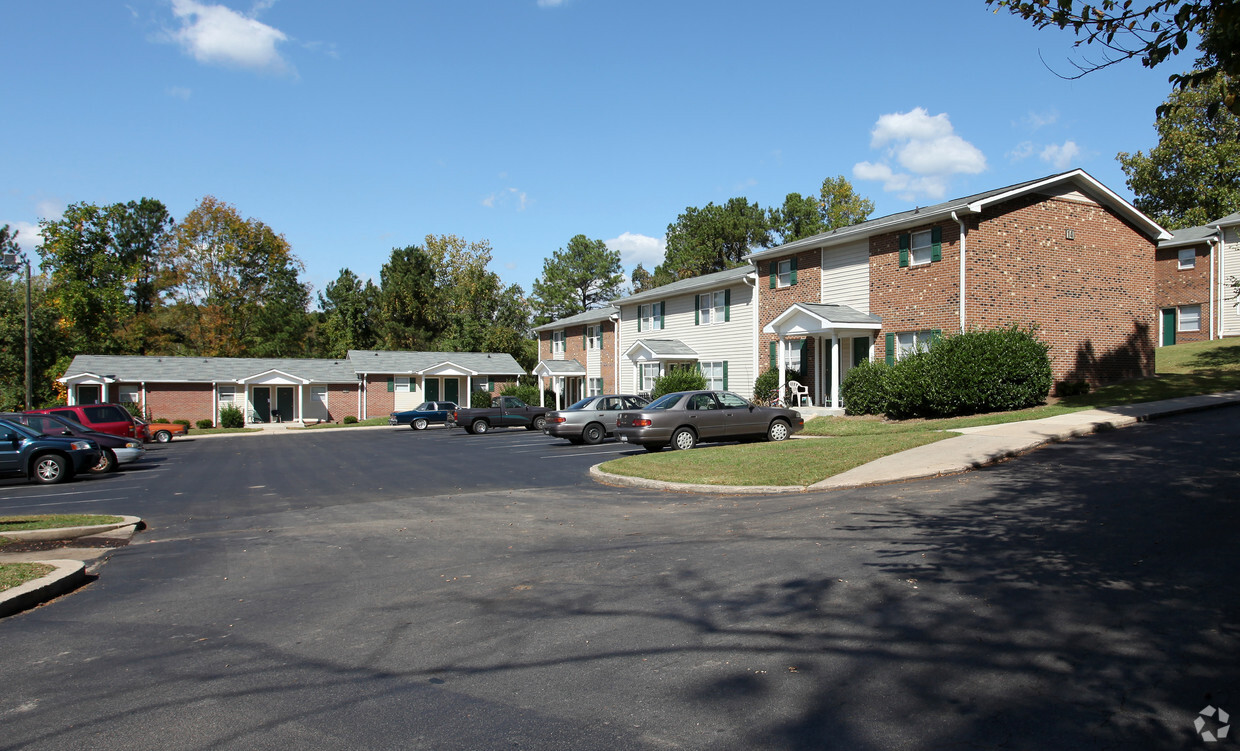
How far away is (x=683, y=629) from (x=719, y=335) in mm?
28407

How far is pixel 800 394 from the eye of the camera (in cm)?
2750

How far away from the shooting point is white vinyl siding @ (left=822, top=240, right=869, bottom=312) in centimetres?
2566

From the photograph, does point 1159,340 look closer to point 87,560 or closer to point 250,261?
point 87,560

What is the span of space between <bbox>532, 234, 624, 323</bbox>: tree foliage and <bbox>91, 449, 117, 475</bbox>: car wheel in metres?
57.4

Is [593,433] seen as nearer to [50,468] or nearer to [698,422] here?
[698,422]

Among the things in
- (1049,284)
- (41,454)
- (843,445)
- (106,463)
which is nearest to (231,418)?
(106,463)

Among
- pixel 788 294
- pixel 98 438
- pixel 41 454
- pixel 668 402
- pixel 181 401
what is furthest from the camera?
pixel 181 401

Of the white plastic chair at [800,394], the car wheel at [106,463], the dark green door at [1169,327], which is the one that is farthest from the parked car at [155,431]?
the dark green door at [1169,327]

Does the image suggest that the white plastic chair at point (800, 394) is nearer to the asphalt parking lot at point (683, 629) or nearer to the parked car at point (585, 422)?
the parked car at point (585, 422)

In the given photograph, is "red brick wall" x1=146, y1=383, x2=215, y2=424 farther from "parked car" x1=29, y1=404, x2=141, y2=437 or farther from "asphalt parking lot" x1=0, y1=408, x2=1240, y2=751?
"asphalt parking lot" x1=0, y1=408, x2=1240, y2=751

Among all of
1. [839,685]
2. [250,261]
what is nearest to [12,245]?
[250,261]

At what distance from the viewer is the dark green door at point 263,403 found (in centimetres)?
4928

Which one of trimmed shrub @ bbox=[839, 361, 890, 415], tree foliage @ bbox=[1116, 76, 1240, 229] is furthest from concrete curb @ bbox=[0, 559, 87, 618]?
tree foliage @ bbox=[1116, 76, 1240, 229]

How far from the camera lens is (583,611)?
19.8 ft
